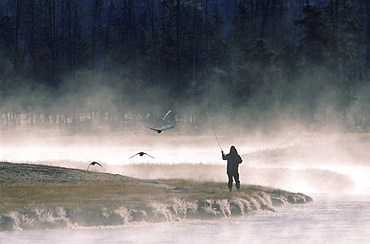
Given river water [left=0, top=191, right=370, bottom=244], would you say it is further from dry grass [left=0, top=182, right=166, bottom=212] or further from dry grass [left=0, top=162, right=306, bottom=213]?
dry grass [left=0, top=182, right=166, bottom=212]

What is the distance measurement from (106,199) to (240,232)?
7.41m

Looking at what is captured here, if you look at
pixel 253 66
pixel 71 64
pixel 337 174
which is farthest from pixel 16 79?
pixel 337 174

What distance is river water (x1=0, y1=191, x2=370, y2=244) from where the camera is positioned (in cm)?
2388

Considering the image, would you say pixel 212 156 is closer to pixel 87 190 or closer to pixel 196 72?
pixel 87 190

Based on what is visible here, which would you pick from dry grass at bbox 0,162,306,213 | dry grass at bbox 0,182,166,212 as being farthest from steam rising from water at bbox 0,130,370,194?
dry grass at bbox 0,182,166,212

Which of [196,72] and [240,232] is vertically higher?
[196,72]

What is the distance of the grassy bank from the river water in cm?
94

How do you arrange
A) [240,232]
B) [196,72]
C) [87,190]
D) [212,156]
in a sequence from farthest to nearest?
[196,72] → [212,156] → [87,190] → [240,232]

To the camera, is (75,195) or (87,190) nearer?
(75,195)

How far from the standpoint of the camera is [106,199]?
3119cm

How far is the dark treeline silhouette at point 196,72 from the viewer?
9194 centimetres

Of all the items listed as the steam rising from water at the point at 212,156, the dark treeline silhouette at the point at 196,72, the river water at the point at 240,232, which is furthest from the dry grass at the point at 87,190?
the dark treeline silhouette at the point at 196,72

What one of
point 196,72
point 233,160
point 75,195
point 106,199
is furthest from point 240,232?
point 196,72

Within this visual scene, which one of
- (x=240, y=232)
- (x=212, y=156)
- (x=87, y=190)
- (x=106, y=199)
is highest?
(x=212, y=156)
